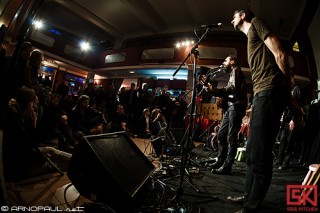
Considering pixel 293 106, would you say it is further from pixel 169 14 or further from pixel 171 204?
pixel 169 14

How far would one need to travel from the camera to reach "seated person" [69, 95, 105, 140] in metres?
3.75

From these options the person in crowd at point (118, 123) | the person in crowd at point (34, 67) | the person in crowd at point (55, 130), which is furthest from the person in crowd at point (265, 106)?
the person in crowd at point (118, 123)

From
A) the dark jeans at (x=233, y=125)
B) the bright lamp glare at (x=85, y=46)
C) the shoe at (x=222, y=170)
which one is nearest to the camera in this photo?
the dark jeans at (x=233, y=125)

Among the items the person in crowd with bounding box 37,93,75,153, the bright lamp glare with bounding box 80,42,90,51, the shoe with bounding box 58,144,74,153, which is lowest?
the shoe with bounding box 58,144,74,153

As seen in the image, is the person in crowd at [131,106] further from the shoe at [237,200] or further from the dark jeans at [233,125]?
the shoe at [237,200]

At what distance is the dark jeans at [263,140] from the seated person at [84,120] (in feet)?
10.1

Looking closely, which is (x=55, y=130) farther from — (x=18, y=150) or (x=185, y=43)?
(x=185, y=43)

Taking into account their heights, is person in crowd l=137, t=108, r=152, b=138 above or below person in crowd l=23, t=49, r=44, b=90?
below

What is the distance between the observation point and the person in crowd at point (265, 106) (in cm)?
145

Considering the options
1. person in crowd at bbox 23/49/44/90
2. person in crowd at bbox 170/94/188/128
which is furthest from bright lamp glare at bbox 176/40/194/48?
person in crowd at bbox 23/49/44/90

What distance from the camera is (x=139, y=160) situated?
187cm

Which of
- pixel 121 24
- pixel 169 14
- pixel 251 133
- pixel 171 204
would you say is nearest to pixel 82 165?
pixel 171 204

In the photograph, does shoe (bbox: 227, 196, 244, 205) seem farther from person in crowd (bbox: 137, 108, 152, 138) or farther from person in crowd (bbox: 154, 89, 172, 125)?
person in crowd (bbox: 154, 89, 172, 125)

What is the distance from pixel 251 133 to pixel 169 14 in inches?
325
